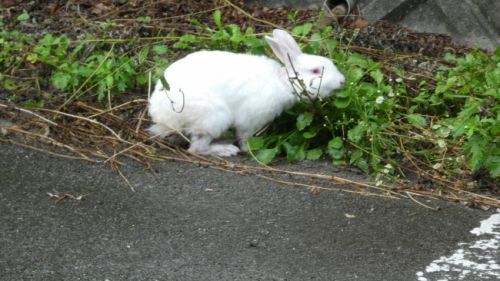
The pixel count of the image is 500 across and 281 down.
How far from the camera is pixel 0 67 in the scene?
6738 millimetres

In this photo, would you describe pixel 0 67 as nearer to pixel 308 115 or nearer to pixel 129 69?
pixel 129 69

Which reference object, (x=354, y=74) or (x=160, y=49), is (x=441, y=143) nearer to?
(x=354, y=74)

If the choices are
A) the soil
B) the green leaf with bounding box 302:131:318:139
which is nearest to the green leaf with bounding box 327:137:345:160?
the green leaf with bounding box 302:131:318:139

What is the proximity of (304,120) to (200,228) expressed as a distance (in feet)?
4.75

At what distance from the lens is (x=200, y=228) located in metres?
4.57

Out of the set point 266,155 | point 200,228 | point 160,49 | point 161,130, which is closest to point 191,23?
point 160,49

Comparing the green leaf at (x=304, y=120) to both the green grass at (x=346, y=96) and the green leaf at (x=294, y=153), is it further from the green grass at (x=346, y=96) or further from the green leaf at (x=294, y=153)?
the green leaf at (x=294, y=153)

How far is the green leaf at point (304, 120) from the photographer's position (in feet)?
18.9

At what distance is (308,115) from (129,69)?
123cm

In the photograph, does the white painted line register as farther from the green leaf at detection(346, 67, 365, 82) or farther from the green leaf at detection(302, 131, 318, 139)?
the green leaf at detection(346, 67, 365, 82)

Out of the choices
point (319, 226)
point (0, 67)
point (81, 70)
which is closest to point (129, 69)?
point (81, 70)

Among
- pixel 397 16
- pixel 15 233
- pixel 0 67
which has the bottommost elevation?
pixel 15 233

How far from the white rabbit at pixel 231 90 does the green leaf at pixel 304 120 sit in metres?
0.15

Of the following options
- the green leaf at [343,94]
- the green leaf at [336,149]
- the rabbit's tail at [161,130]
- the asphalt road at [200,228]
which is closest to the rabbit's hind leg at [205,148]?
the rabbit's tail at [161,130]
